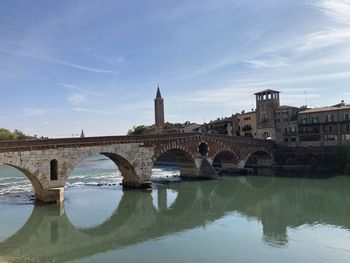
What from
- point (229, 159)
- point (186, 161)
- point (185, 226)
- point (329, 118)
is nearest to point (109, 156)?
point (186, 161)

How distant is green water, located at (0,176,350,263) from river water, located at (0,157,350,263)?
0.16 ft

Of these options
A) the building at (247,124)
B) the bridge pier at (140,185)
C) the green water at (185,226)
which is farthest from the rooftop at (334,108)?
the bridge pier at (140,185)

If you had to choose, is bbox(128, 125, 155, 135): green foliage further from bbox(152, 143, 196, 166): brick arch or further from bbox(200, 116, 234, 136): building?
bbox(152, 143, 196, 166): brick arch

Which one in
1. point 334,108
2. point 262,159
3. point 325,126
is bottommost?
point 262,159

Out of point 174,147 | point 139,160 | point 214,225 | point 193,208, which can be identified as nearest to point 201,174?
point 174,147

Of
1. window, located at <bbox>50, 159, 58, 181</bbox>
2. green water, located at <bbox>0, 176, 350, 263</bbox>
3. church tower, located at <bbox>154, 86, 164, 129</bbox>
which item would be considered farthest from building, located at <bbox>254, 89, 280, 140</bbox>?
church tower, located at <bbox>154, 86, 164, 129</bbox>

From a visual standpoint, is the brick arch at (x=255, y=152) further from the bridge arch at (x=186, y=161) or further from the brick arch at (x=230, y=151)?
the bridge arch at (x=186, y=161)

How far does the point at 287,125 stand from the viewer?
56.8 metres

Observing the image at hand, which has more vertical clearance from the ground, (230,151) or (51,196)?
(230,151)

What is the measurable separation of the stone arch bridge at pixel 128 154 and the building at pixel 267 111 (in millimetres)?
4925

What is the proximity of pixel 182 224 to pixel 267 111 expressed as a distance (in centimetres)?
3739

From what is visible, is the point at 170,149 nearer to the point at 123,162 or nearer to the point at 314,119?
the point at 123,162

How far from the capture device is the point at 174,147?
40.7m

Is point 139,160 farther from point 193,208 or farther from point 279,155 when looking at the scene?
point 279,155
